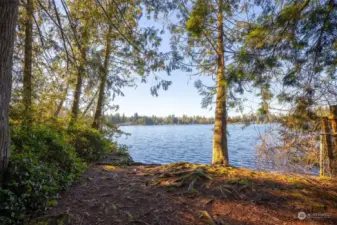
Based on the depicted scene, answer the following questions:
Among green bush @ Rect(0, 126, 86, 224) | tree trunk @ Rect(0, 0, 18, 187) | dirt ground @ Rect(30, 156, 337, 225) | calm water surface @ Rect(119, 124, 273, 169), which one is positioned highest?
tree trunk @ Rect(0, 0, 18, 187)

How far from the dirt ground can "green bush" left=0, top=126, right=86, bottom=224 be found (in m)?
0.19

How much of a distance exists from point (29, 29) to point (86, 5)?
1.50 meters

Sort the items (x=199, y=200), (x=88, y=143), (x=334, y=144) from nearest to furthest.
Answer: (x=199, y=200)
(x=334, y=144)
(x=88, y=143)

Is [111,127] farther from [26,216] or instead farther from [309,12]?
[309,12]

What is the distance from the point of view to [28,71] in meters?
4.06

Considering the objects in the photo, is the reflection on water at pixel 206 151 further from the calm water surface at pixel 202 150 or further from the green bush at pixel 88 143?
the green bush at pixel 88 143

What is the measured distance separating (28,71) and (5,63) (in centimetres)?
222

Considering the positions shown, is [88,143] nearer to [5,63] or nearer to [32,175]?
[32,175]

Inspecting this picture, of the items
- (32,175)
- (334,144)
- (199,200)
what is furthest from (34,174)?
(334,144)

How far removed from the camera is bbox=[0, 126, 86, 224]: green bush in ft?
6.59

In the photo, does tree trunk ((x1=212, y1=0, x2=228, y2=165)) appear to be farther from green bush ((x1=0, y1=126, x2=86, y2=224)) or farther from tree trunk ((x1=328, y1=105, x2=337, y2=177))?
green bush ((x1=0, y1=126, x2=86, y2=224))

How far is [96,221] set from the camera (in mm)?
2174

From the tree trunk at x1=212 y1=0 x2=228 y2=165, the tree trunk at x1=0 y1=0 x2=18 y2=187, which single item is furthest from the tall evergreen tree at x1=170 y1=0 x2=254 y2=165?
the tree trunk at x1=0 y1=0 x2=18 y2=187

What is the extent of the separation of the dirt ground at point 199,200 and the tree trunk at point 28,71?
1.84 m
